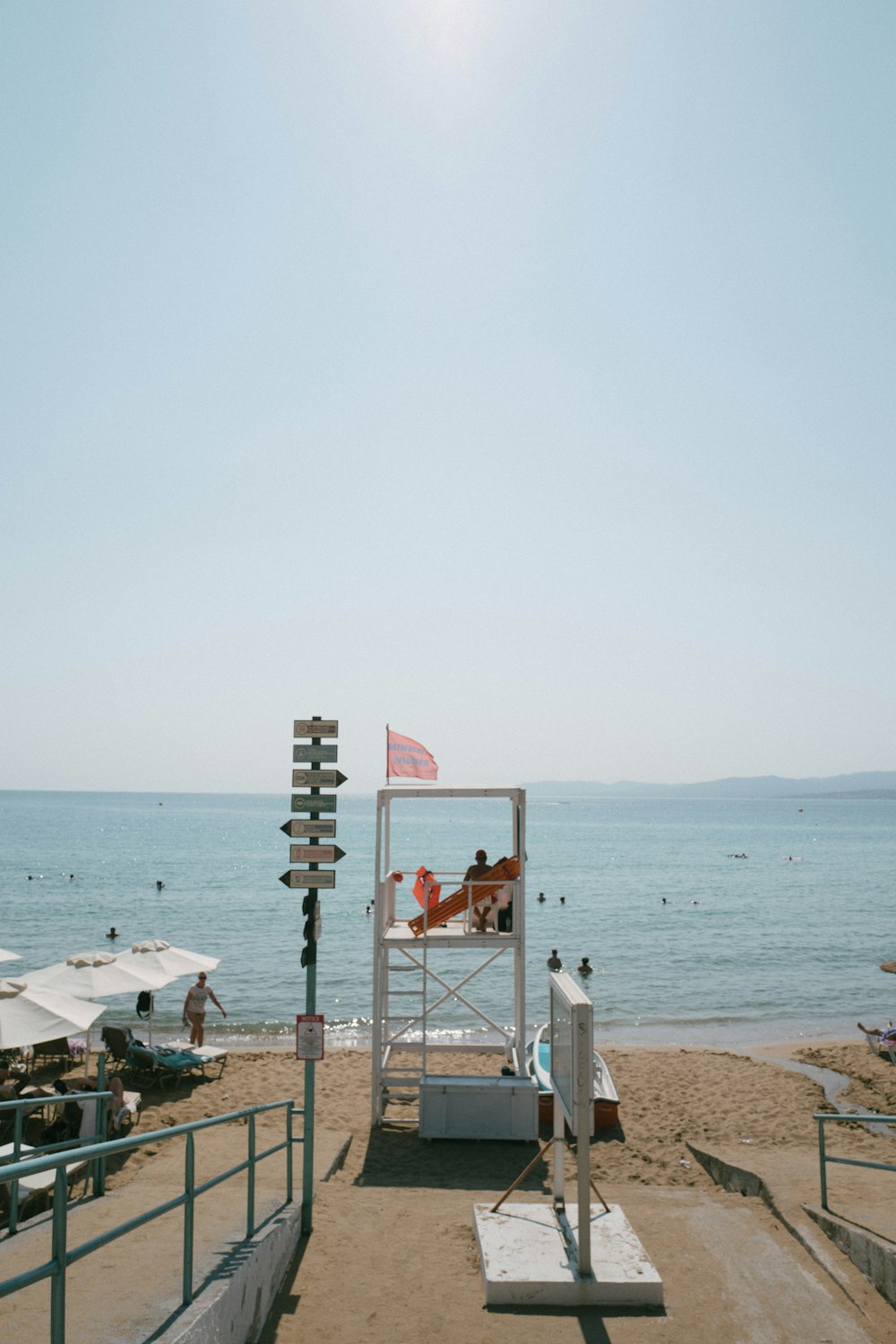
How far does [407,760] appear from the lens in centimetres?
1518

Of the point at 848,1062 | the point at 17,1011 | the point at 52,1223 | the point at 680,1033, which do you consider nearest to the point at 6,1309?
the point at 52,1223

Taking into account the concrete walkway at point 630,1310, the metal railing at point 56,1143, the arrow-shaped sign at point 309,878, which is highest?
the arrow-shaped sign at point 309,878

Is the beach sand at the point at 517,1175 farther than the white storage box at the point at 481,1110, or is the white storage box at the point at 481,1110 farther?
the white storage box at the point at 481,1110

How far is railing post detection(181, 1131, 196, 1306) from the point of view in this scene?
17.5ft

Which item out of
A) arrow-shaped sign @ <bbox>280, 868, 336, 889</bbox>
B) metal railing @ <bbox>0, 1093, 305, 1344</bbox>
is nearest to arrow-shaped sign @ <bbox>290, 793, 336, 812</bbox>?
arrow-shaped sign @ <bbox>280, 868, 336, 889</bbox>

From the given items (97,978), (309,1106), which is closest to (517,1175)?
(309,1106)

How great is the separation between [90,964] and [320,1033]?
10478mm

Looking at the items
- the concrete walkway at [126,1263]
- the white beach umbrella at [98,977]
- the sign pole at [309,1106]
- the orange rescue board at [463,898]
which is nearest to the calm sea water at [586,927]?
the white beach umbrella at [98,977]

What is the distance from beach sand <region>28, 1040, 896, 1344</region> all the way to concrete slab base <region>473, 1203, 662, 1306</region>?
0.17m

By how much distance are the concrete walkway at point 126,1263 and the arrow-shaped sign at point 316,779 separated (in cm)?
339

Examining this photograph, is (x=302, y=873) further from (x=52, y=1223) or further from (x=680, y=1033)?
(x=680, y=1033)

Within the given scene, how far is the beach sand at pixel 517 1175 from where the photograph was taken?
6.79 metres

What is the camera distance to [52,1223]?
13.4 ft

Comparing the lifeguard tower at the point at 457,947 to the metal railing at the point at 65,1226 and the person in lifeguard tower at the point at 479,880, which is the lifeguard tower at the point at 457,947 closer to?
the person in lifeguard tower at the point at 479,880
